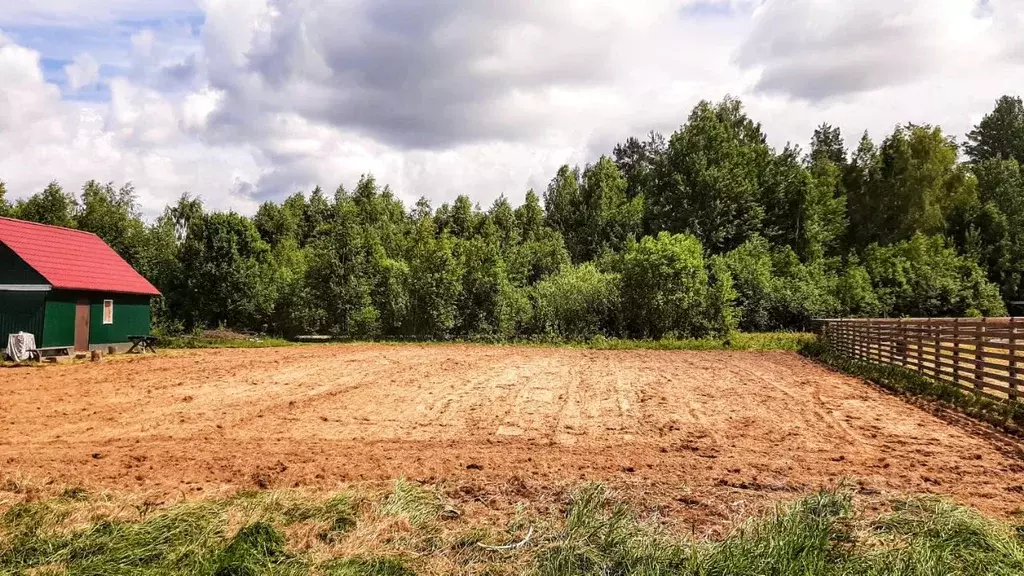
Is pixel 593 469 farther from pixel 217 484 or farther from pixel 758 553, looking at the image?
pixel 217 484

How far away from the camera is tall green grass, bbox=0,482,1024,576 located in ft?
15.7

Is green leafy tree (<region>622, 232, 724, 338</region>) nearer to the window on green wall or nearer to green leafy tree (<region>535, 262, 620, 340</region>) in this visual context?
green leafy tree (<region>535, 262, 620, 340</region>)

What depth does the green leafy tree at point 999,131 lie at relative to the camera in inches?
2773

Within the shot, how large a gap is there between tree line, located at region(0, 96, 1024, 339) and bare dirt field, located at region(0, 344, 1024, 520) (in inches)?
591

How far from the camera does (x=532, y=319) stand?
3334 cm

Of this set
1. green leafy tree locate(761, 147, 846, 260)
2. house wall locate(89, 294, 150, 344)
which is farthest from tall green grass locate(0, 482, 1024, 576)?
green leafy tree locate(761, 147, 846, 260)

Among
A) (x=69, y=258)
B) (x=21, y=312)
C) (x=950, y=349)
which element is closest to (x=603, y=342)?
(x=950, y=349)

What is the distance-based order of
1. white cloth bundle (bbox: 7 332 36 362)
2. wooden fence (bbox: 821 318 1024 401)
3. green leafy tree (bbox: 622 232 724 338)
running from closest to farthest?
wooden fence (bbox: 821 318 1024 401) < white cloth bundle (bbox: 7 332 36 362) < green leafy tree (bbox: 622 232 724 338)

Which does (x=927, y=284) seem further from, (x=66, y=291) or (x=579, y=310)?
(x=66, y=291)

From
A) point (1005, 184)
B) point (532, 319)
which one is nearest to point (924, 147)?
point (1005, 184)

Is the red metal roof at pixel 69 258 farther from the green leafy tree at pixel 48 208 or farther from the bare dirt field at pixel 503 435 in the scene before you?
the green leafy tree at pixel 48 208

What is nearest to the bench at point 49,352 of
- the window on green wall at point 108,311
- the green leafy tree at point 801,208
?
the window on green wall at point 108,311

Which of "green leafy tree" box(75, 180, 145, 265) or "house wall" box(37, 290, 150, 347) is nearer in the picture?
"house wall" box(37, 290, 150, 347)

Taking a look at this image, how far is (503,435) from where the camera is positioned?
396 inches
